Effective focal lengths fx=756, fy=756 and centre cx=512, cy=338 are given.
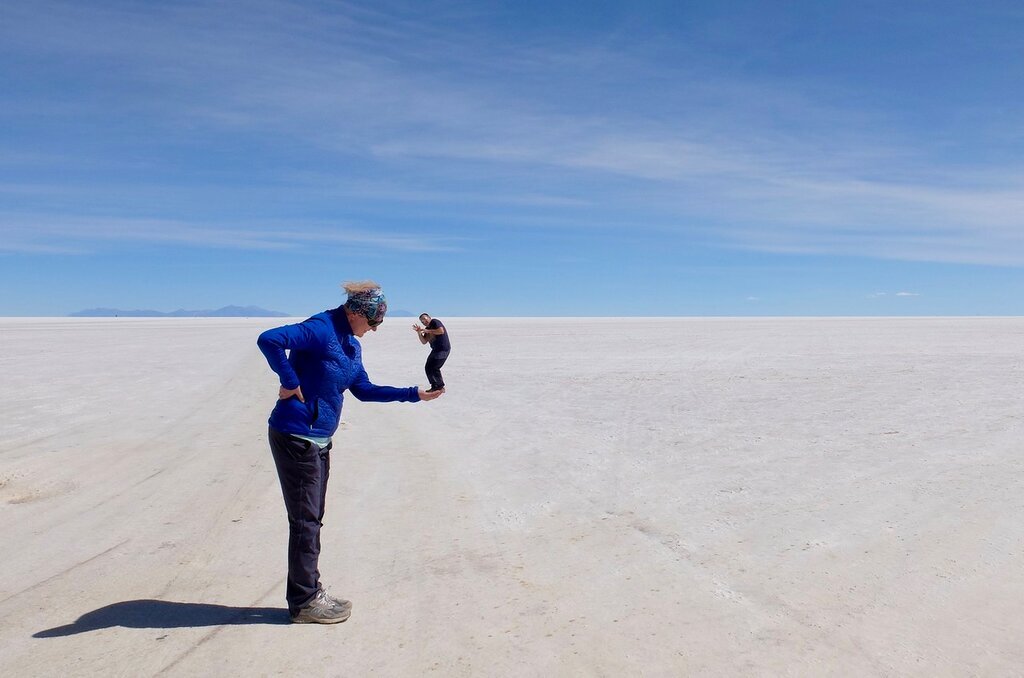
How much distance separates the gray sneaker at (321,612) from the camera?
4211 mm

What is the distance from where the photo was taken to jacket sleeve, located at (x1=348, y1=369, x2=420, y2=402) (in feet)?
14.6

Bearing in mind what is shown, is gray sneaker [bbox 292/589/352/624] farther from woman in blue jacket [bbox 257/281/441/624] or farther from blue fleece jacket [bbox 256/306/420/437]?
blue fleece jacket [bbox 256/306/420/437]

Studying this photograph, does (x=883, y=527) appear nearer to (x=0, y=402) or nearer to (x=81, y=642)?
(x=81, y=642)

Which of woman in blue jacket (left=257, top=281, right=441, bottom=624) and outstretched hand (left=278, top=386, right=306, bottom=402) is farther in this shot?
woman in blue jacket (left=257, top=281, right=441, bottom=624)

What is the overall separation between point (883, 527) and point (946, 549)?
1.77ft

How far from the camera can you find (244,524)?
20.0ft

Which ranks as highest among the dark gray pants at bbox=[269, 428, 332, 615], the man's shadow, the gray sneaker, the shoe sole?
the dark gray pants at bbox=[269, 428, 332, 615]

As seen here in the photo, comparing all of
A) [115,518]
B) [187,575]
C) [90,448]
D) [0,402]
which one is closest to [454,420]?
[90,448]

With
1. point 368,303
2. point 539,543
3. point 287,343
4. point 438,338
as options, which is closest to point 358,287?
point 368,303

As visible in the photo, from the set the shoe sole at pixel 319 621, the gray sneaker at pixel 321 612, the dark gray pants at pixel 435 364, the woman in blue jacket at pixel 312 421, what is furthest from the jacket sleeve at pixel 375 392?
the shoe sole at pixel 319 621

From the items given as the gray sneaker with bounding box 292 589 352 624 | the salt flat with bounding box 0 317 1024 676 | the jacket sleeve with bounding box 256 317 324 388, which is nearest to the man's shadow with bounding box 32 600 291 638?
the salt flat with bounding box 0 317 1024 676

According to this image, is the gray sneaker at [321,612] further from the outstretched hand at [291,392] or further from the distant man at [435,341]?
the distant man at [435,341]

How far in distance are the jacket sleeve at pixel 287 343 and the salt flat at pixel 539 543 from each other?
1453 mm

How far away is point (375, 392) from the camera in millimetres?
4566
